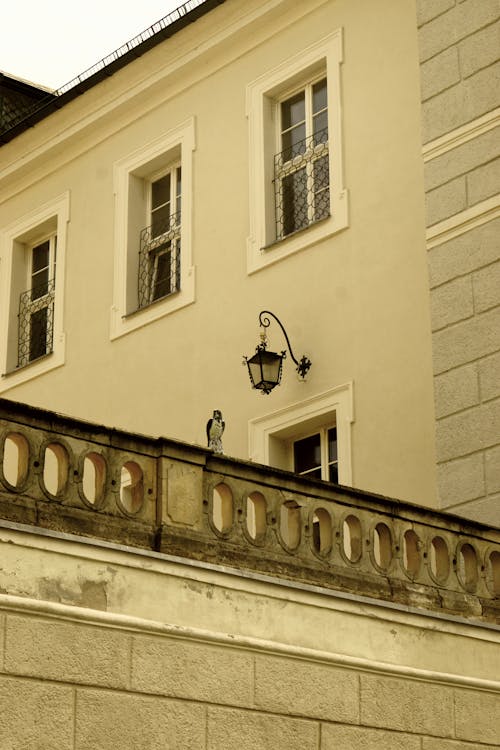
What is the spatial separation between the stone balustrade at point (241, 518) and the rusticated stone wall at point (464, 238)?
132 centimetres

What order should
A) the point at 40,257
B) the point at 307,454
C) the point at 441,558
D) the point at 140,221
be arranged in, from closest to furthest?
the point at 441,558
the point at 307,454
the point at 140,221
the point at 40,257

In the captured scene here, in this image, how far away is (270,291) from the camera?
15.6 metres

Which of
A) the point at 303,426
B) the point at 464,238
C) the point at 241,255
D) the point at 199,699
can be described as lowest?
the point at 199,699

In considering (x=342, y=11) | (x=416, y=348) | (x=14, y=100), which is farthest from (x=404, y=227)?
(x=14, y=100)

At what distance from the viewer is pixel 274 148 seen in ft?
53.8

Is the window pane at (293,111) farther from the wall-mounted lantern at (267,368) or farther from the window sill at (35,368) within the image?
the window sill at (35,368)

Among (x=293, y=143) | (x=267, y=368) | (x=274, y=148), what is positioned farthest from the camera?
(x=274, y=148)

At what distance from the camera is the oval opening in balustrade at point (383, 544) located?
10.9 metres

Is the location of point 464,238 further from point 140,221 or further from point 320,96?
point 140,221

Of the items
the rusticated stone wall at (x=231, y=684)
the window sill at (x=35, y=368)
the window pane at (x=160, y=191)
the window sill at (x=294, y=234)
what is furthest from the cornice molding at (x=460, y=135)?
the window sill at (x=35, y=368)

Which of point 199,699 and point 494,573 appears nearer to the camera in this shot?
point 199,699

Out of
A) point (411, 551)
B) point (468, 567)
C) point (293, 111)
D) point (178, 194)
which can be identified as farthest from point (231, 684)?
point (178, 194)

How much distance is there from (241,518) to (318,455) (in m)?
5.01

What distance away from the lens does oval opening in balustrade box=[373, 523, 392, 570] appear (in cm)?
1088
